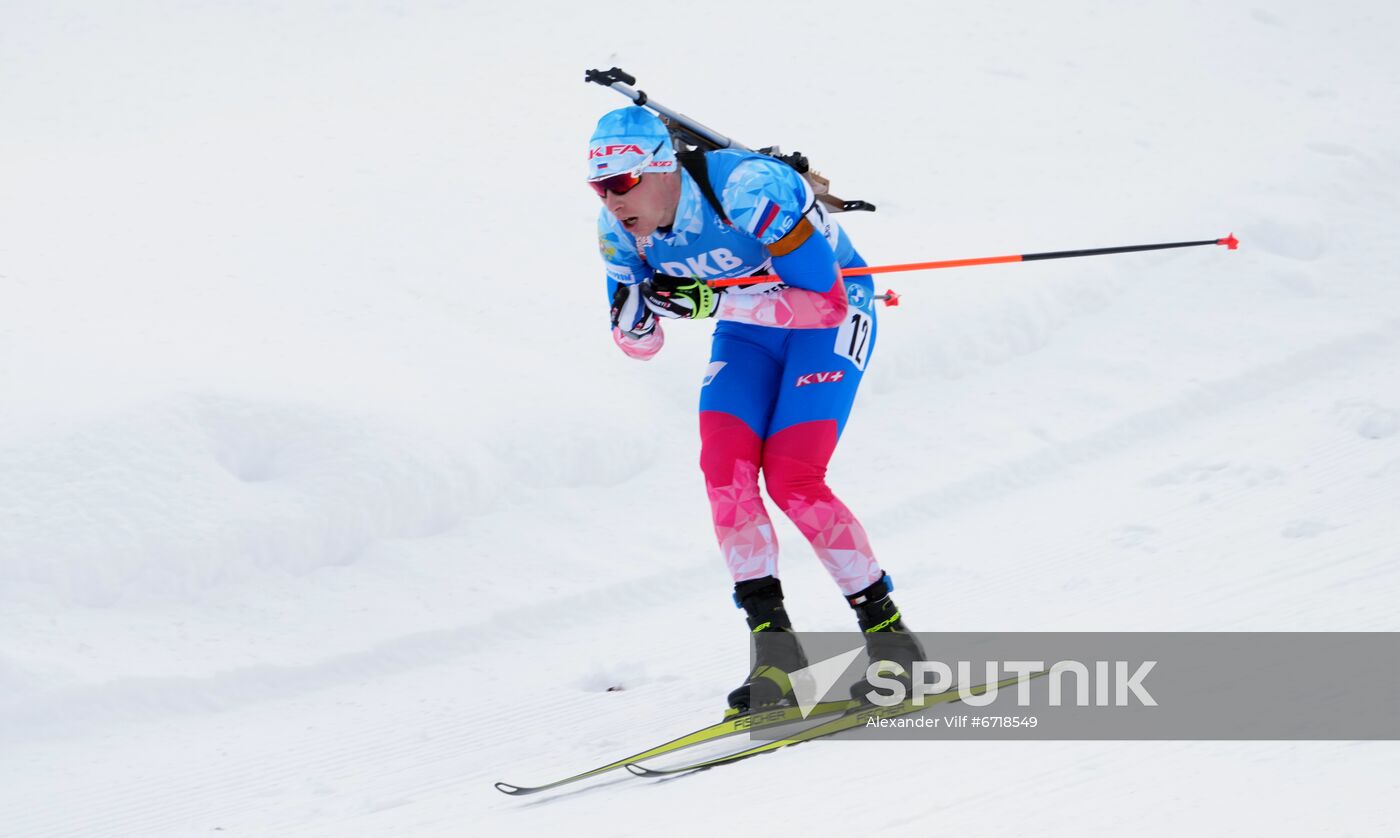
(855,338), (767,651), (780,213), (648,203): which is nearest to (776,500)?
(767,651)

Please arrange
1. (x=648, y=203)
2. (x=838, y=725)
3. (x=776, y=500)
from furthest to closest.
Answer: (x=776, y=500), (x=648, y=203), (x=838, y=725)

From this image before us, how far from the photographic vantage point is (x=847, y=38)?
14.7m

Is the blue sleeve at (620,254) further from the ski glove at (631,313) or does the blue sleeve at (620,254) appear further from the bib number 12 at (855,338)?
the bib number 12 at (855,338)

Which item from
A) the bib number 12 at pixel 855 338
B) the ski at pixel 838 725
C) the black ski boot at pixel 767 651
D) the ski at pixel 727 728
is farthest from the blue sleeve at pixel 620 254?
the ski at pixel 838 725

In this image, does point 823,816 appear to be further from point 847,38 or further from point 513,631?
point 847,38

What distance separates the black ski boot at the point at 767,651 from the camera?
14.7 feet

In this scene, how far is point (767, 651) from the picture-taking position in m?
4.52

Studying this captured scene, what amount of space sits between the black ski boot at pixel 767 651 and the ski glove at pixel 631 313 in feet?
3.23

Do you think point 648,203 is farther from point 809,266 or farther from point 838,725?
point 838,725

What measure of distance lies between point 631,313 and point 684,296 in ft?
0.77

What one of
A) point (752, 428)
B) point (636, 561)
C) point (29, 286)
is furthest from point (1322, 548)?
point (29, 286)

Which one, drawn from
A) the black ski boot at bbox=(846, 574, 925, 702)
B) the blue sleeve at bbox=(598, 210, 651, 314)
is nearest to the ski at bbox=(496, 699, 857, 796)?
the black ski boot at bbox=(846, 574, 925, 702)

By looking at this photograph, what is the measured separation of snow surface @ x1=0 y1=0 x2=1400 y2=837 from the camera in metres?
4.73

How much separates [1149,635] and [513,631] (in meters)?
2.88
